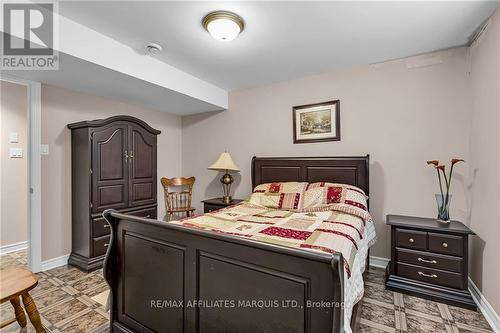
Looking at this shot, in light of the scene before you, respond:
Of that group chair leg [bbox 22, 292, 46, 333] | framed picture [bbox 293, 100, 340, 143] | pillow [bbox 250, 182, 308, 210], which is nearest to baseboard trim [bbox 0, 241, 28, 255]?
chair leg [bbox 22, 292, 46, 333]

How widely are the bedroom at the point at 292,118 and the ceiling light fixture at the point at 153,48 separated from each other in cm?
1

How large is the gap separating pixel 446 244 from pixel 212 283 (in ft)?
6.99

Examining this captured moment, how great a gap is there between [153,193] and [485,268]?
3.78 metres

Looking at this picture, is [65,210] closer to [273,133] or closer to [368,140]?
[273,133]

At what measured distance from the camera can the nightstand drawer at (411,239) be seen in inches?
88.5

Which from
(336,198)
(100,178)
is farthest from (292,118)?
(100,178)

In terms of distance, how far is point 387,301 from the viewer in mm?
2154

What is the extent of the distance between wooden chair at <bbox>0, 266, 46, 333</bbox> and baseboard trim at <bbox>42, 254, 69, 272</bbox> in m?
1.24

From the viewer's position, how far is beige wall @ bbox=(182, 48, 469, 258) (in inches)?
99.5

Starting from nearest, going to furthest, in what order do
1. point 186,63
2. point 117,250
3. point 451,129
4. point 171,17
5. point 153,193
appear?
1. point 117,250
2. point 171,17
3. point 451,129
4. point 186,63
5. point 153,193


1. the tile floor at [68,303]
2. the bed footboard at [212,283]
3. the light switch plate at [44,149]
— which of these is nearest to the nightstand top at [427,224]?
the bed footboard at [212,283]

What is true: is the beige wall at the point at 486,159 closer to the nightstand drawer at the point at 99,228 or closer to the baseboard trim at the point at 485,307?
the baseboard trim at the point at 485,307

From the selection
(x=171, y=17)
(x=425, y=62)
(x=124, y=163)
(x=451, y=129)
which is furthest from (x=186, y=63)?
(x=451, y=129)

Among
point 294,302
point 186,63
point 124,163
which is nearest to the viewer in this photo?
point 294,302
